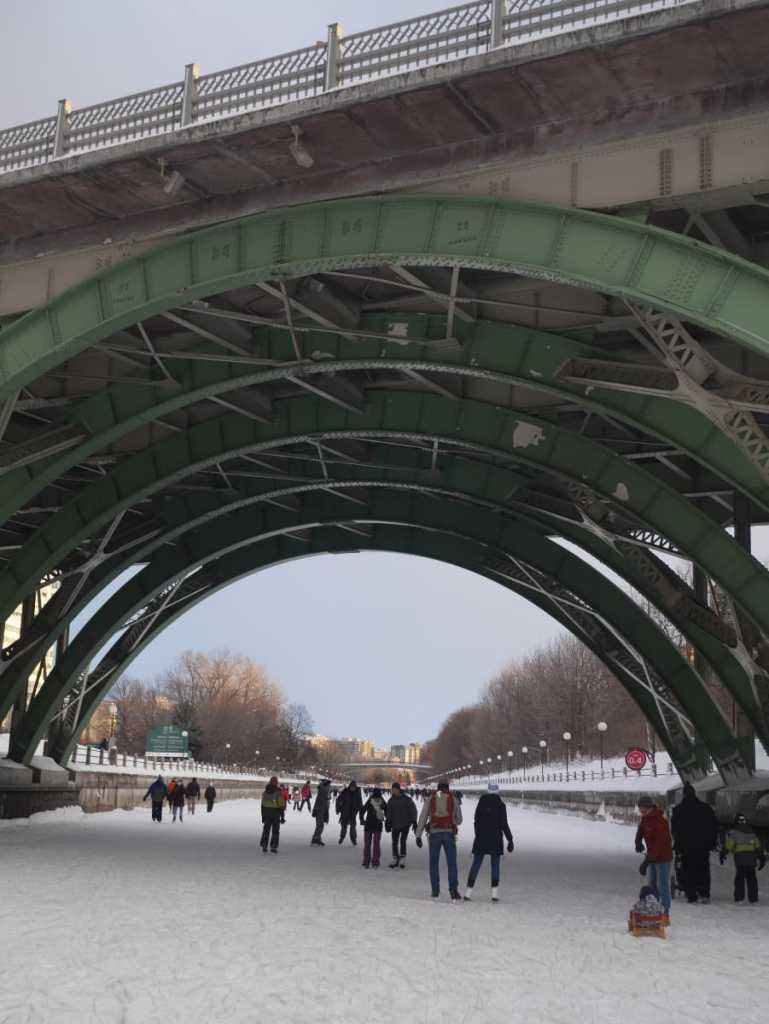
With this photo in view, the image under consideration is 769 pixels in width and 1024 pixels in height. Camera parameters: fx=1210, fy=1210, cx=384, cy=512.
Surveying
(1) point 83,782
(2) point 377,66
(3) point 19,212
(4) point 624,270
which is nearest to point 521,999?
(4) point 624,270

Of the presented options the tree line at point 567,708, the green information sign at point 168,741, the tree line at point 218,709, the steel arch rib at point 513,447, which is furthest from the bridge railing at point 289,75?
the tree line at point 218,709

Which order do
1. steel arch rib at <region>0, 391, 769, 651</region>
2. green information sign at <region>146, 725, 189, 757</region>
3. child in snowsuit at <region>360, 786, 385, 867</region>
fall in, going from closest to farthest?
child in snowsuit at <region>360, 786, 385, 867</region> → steel arch rib at <region>0, 391, 769, 651</region> → green information sign at <region>146, 725, 189, 757</region>

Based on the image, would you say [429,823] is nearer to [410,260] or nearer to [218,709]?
[410,260]

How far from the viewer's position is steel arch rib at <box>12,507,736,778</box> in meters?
35.1

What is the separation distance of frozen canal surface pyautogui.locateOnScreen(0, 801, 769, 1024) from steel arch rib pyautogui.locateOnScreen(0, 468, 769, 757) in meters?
10.2

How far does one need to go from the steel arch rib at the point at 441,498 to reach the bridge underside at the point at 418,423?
0.09 m

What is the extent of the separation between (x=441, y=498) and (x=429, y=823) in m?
22.9

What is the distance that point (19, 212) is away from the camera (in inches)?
851

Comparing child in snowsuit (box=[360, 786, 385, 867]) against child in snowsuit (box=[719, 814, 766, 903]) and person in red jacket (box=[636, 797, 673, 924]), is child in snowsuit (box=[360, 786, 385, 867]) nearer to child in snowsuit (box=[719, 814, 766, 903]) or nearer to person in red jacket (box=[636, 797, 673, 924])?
child in snowsuit (box=[719, 814, 766, 903])

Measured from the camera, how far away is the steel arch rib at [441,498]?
30547 mm

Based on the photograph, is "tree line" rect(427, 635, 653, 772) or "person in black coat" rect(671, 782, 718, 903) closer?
"person in black coat" rect(671, 782, 718, 903)

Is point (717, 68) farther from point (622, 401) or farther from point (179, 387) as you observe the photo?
point (179, 387)

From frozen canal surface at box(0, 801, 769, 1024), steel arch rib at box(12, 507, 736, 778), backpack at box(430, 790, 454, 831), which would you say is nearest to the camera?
frozen canal surface at box(0, 801, 769, 1024)

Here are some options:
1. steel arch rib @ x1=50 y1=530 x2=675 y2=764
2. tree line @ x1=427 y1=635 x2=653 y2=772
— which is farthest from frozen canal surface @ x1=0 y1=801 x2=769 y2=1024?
tree line @ x1=427 y1=635 x2=653 y2=772
